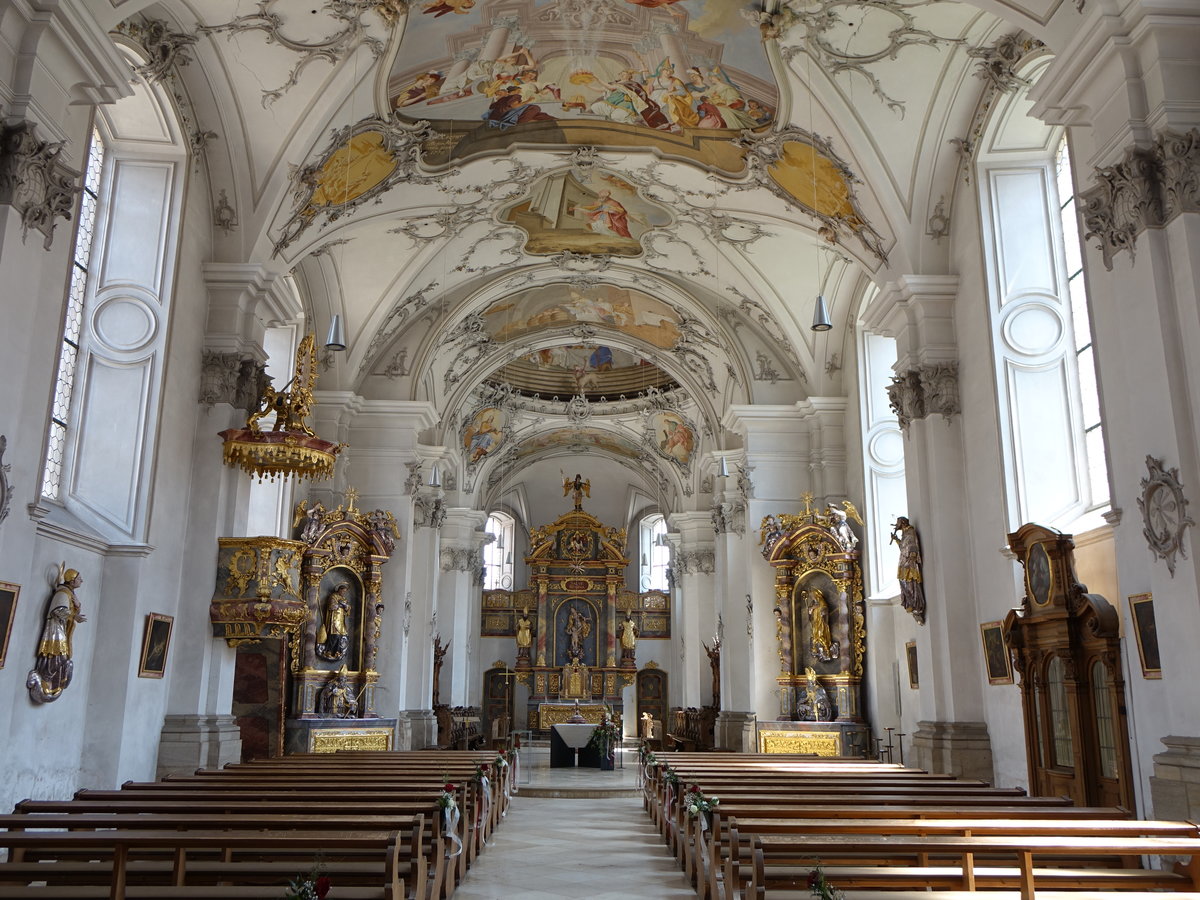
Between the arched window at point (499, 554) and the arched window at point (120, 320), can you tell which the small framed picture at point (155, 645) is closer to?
the arched window at point (120, 320)

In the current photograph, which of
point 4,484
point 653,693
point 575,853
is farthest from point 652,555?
point 4,484

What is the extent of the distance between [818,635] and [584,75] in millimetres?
10216

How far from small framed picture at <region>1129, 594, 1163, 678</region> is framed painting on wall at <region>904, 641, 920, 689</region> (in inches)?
250

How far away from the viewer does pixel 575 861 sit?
10.0 m

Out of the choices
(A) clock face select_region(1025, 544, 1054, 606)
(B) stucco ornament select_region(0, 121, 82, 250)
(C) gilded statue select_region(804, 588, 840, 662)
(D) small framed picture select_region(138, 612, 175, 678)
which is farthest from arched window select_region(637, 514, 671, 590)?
(B) stucco ornament select_region(0, 121, 82, 250)

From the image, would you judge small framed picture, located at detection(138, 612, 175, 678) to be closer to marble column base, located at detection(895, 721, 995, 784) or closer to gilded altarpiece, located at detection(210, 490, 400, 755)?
gilded altarpiece, located at detection(210, 490, 400, 755)

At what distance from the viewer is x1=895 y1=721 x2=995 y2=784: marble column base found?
40.6ft

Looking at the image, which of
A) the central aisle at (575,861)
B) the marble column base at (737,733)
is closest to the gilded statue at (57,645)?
the central aisle at (575,861)

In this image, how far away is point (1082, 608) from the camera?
9.91 m

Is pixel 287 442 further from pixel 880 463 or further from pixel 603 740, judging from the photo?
pixel 603 740

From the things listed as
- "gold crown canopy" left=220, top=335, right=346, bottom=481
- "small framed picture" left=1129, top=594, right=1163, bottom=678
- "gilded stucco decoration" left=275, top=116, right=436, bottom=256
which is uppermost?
"gilded stucco decoration" left=275, top=116, right=436, bottom=256

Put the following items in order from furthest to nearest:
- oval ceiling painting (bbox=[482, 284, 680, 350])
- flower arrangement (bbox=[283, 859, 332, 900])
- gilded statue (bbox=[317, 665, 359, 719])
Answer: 1. oval ceiling painting (bbox=[482, 284, 680, 350])
2. gilded statue (bbox=[317, 665, 359, 719])
3. flower arrangement (bbox=[283, 859, 332, 900])

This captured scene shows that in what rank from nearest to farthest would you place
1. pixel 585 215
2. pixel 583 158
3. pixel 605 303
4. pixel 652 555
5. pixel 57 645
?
pixel 57 645 → pixel 583 158 → pixel 585 215 → pixel 605 303 → pixel 652 555

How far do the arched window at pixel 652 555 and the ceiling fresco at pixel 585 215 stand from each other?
20.7m
